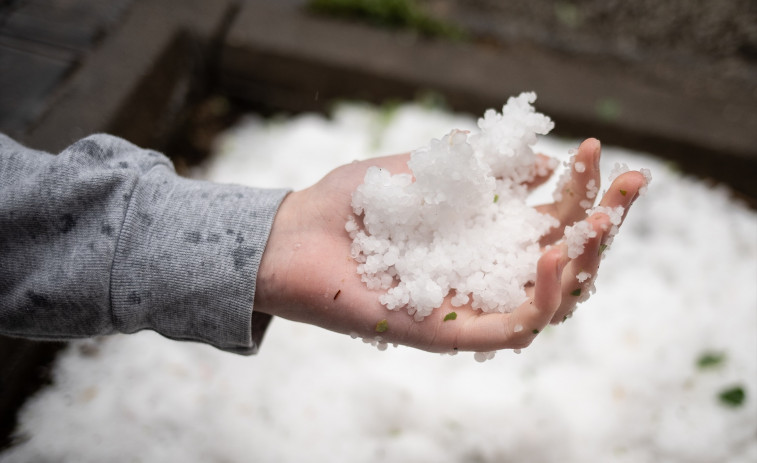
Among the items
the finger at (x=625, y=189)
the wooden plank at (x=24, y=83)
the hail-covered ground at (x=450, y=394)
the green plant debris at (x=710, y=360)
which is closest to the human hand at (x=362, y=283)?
the finger at (x=625, y=189)

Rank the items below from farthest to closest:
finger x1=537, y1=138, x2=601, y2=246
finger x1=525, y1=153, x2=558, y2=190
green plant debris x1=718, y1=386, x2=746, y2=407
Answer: green plant debris x1=718, y1=386, x2=746, y2=407
finger x1=525, y1=153, x2=558, y2=190
finger x1=537, y1=138, x2=601, y2=246

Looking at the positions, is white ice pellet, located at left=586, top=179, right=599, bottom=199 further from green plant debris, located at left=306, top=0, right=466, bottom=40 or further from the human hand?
green plant debris, located at left=306, top=0, right=466, bottom=40

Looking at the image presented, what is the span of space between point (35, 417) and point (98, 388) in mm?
187

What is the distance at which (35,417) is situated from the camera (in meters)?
1.78

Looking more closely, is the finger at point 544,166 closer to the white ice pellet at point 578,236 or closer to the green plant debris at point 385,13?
the white ice pellet at point 578,236

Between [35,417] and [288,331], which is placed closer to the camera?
[35,417]

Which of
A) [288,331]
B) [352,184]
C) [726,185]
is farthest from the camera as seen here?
[726,185]

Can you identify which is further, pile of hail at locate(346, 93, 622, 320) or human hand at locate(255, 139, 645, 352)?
pile of hail at locate(346, 93, 622, 320)

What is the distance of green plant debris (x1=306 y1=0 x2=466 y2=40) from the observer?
264cm

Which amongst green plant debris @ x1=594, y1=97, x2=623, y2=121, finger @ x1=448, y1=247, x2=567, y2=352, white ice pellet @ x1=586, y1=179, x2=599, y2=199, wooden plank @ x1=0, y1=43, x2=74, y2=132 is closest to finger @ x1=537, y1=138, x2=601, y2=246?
white ice pellet @ x1=586, y1=179, x2=599, y2=199

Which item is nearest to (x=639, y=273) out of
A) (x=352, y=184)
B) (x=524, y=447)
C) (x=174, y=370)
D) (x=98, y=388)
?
(x=524, y=447)

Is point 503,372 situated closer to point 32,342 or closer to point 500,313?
point 500,313

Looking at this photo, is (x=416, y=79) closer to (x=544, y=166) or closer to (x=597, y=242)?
(x=544, y=166)

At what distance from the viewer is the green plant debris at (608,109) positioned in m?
2.49
